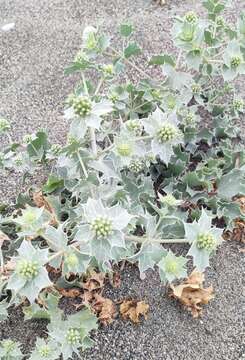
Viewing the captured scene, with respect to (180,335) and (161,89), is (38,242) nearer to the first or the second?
(180,335)

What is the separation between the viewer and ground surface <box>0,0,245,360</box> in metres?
1.77

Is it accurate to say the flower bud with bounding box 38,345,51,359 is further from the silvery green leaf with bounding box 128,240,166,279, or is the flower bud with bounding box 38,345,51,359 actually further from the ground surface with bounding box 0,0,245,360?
the silvery green leaf with bounding box 128,240,166,279

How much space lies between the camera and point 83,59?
1913 millimetres

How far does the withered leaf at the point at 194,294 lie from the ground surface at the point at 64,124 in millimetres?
30

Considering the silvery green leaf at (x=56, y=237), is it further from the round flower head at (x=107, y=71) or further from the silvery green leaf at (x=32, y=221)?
the round flower head at (x=107, y=71)

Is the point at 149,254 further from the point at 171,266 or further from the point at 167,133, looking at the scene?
the point at 167,133

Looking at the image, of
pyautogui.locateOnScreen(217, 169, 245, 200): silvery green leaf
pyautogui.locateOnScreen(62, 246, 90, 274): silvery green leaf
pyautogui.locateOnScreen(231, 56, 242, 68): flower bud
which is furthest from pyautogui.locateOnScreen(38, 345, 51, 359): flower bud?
pyautogui.locateOnScreen(231, 56, 242, 68): flower bud

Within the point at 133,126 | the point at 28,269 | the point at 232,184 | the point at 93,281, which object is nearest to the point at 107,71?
the point at 133,126

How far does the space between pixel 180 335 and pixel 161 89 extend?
0.83 meters

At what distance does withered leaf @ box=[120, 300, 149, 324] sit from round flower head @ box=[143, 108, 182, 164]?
1.53ft

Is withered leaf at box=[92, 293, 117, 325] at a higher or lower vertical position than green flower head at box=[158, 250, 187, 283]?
lower

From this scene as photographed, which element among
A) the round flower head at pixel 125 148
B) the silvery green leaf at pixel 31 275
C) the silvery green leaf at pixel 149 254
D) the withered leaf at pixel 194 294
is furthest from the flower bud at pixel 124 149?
the withered leaf at pixel 194 294

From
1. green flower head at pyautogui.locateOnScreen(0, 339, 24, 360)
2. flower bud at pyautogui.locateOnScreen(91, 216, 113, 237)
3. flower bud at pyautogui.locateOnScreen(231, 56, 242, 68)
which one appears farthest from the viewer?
flower bud at pyautogui.locateOnScreen(231, 56, 242, 68)

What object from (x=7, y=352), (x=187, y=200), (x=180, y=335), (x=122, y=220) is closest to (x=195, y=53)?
(x=187, y=200)
